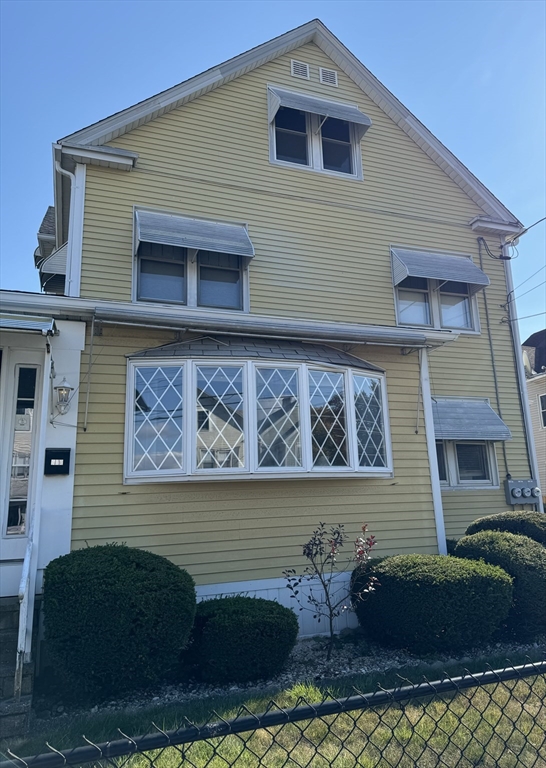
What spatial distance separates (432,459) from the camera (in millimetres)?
8234

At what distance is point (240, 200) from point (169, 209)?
1.21 metres

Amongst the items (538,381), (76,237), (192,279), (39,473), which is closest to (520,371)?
(192,279)

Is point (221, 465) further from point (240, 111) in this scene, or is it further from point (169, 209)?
point (240, 111)

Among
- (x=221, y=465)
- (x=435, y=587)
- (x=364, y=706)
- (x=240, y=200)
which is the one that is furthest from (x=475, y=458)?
(x=364, y=706)

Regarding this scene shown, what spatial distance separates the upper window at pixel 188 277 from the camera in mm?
8156

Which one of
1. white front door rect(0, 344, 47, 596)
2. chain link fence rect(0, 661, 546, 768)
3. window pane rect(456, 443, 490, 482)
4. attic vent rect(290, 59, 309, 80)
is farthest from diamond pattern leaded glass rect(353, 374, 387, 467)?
attic vent rect(290, 59, 309, 80)

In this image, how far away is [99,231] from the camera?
7.85 meters

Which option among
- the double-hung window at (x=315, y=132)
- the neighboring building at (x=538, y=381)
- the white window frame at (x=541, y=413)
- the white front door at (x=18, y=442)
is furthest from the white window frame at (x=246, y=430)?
the white window frame at (x=541, y=413)

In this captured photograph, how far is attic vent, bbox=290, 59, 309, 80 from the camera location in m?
9.88

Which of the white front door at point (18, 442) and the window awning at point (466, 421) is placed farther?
the window awning at point (466, 421)

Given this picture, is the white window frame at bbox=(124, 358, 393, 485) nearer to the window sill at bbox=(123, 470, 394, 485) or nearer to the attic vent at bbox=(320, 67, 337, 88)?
the window sill at bbox=(123, 470, 394, 485)

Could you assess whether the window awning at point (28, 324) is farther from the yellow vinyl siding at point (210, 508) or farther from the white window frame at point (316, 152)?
the white window frame at point (316, 152)

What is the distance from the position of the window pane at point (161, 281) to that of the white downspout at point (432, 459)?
3809 millimetres

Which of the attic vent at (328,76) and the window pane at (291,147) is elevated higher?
the attic vent at (328,76)
